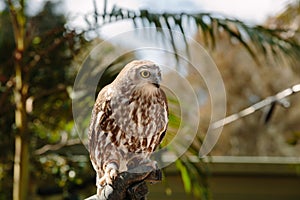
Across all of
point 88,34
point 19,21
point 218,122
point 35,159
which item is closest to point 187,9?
point 88,34

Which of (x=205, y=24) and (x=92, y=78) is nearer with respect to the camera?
(x=92, y=78)

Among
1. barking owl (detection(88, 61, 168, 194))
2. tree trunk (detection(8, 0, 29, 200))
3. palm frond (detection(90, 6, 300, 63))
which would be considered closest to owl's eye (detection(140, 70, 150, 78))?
barking owl (detection(88, 61, 168, 194))

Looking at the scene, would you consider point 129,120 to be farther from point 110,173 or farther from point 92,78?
point 92,78

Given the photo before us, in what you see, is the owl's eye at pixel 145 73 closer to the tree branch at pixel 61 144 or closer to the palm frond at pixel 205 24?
the palm frond at pixel 205 24

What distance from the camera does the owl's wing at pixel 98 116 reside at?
3.48 ft

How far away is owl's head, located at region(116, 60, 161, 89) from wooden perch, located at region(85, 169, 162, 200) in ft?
0.53

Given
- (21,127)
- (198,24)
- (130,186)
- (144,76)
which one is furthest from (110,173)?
(21,127)

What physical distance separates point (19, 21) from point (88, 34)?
40 centimetres

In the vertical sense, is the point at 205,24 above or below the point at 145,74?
above

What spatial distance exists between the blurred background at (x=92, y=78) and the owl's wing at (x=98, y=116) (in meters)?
0.16

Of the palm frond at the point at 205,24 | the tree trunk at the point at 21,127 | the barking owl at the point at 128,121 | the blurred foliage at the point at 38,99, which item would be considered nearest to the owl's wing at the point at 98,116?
the barking owl at the point at 128,121

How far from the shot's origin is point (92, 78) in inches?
48.3

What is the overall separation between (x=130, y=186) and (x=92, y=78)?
29cm

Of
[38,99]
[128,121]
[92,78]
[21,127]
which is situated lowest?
[128,121]
